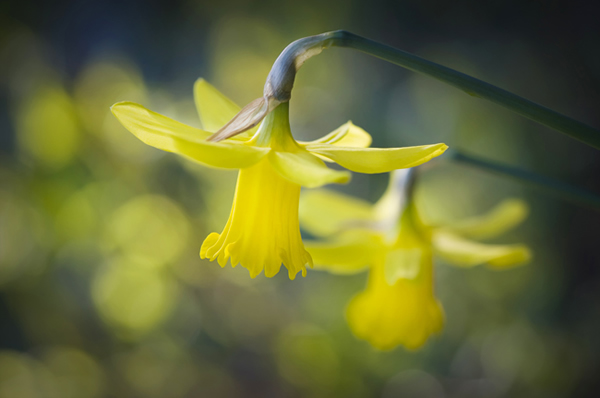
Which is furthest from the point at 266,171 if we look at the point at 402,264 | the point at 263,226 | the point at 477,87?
the point at 402,264

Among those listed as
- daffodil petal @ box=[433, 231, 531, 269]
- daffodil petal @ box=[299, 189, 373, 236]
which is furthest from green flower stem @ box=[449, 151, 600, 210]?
daffodil petal @ box=[299, 189, 373, 236]

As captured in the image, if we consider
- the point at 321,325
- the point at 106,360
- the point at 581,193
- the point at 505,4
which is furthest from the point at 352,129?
the point at 106,360

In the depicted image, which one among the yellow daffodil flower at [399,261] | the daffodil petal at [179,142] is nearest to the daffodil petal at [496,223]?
the yellow daffodil flower at [399,261]

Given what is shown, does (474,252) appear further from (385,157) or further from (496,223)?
(385,157)

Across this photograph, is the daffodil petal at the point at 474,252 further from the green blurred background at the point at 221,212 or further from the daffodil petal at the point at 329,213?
the green blurred background at the point at 221,212

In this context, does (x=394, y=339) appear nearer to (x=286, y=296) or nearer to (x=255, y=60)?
(x=286, y=296)

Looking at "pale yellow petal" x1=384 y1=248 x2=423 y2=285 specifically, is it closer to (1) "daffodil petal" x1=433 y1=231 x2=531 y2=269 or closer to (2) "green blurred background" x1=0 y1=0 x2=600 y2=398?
(1) "daffodil petal" x1=433 y1=231 x2=531 y2=269
